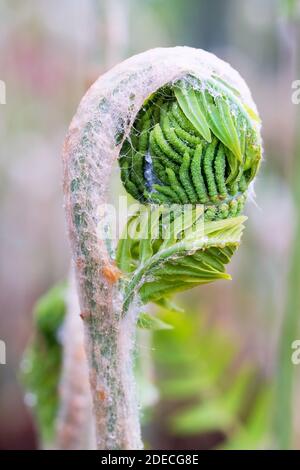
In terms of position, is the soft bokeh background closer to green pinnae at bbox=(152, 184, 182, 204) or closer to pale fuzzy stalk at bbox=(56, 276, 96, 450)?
pale fuzzy stalk at bbox=(56, 276, 96, 450)

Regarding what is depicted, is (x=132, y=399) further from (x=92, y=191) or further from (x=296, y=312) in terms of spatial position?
(x=296, y=312)

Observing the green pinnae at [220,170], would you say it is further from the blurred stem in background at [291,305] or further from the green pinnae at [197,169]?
the blurred stem in background at [291,305]

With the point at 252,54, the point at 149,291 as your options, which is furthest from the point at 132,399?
the point at 252,54

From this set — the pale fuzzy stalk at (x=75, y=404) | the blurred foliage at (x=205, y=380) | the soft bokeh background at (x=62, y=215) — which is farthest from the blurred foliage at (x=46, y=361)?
the soft bokeh background at (x=62, y=215)

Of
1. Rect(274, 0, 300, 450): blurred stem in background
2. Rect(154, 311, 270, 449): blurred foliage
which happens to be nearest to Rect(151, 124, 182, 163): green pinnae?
Rect(274, 0, 300, 450): blurred stem in background

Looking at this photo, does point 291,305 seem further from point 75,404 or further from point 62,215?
point 62,215

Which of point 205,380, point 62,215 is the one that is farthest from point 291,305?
point 62,215
